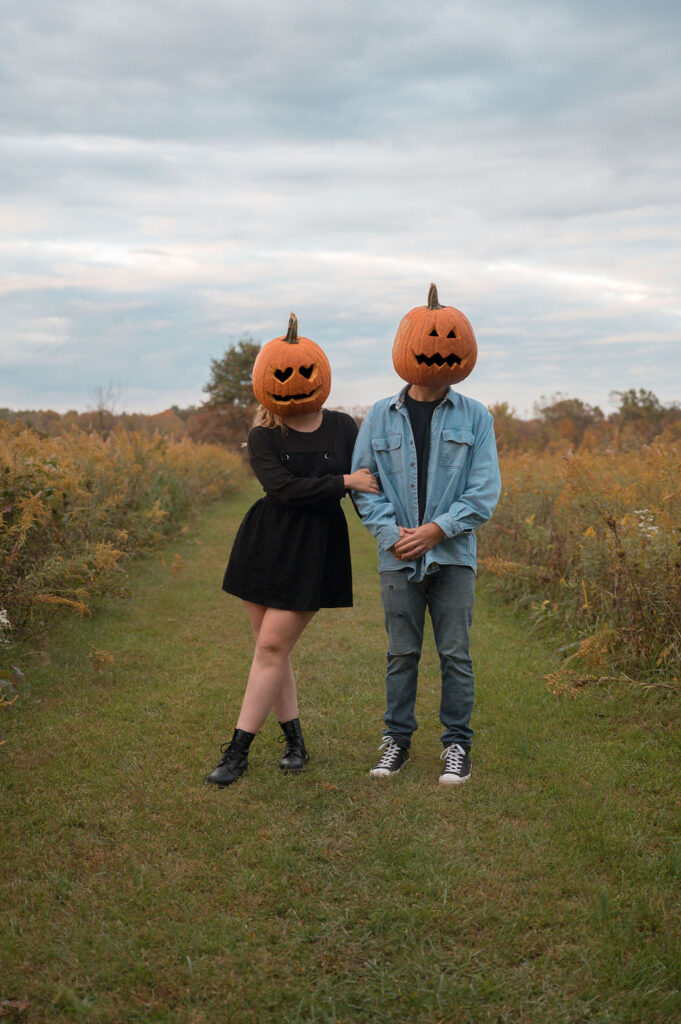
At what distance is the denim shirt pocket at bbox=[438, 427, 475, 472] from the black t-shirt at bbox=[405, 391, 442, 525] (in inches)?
3.0

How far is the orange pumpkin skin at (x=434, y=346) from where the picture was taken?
3859 millimetres

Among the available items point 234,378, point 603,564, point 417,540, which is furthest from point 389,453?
point 234,378

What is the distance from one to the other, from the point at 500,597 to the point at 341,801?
4.60m

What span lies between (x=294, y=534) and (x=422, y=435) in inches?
29.2

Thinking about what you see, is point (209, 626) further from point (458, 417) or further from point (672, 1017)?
point (672, 1017)

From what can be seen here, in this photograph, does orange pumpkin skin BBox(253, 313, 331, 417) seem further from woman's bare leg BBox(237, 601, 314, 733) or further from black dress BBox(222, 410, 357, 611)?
woman's bare leg BBox(237, 601, 314, 733)

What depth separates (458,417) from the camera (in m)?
3.96

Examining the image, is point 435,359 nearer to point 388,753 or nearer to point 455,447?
point 455,447

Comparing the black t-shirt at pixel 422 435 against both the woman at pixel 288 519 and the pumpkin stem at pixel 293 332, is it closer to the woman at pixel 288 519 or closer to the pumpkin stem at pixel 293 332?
the woman at pixel 288 519

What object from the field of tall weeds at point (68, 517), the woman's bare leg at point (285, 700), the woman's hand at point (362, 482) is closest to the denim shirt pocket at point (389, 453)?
the woman's hand at point (362, 482)

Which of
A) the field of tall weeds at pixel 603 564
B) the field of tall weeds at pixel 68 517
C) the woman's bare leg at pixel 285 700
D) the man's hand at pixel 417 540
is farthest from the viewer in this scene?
the field of tall weeds at pixel 68 517

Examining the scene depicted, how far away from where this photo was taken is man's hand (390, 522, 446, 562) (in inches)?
150

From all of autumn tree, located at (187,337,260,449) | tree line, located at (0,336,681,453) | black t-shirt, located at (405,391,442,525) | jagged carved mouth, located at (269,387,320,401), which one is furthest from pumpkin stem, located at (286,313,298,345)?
autumn tree, located at (187,337,260,449)

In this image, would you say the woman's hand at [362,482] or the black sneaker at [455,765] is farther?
the black sneaker at [455,765]
